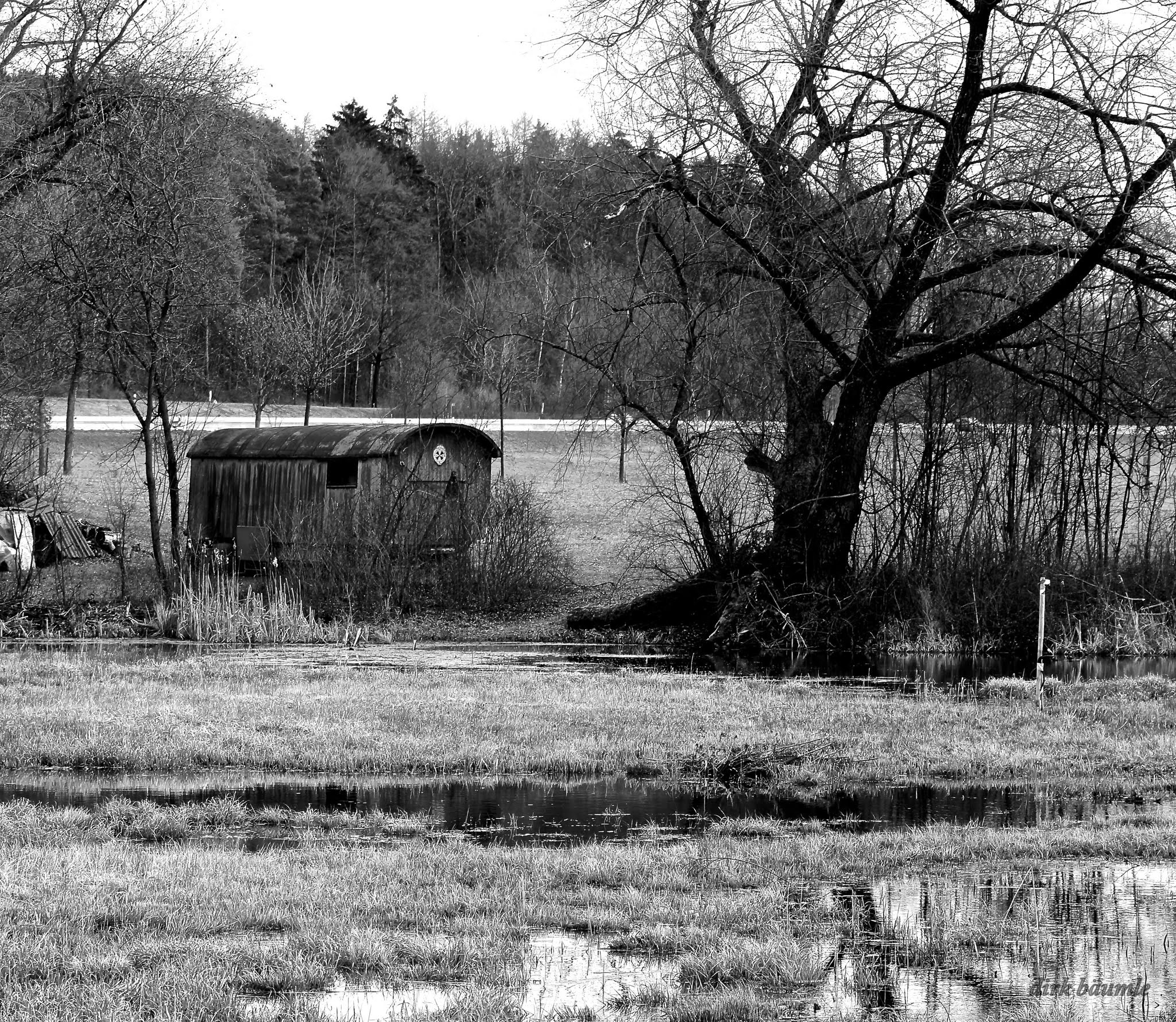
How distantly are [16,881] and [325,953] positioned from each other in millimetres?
1880

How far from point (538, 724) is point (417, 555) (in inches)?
437

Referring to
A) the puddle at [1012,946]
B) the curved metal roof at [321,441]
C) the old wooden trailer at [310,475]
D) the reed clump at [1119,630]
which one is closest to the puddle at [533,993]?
the puddle at [1012,946]

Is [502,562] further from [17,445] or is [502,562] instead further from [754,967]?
[754,967]

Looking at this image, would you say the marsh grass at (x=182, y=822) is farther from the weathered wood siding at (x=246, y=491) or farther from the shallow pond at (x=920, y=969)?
the weathered wood siding at (x=246, y=491)

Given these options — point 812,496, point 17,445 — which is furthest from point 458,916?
point 17,445

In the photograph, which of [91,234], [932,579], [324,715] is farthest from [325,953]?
[91,234]

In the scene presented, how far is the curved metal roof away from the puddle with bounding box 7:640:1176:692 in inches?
297

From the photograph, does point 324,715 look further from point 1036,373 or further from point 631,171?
point 1036,373

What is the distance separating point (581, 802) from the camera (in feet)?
31.5

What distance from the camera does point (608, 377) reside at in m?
21.0

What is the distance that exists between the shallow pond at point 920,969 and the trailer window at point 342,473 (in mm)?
20997

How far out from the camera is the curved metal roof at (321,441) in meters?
26.9

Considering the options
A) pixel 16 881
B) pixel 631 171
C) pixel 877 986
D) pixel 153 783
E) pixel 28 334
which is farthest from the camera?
pixel 28 334

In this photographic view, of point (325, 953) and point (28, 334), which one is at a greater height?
point (28, 334)
